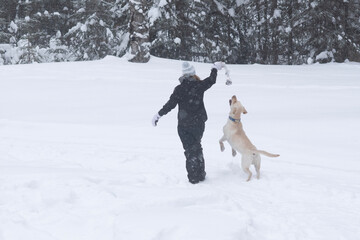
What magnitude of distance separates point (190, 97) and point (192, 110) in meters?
0.19

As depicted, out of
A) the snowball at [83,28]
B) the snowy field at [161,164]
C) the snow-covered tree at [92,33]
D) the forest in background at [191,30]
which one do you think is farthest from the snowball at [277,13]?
the snowball at [83,28]

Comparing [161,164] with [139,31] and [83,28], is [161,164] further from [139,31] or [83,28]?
[83,28]

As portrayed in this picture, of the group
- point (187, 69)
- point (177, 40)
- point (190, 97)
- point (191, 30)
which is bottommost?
point (190, 97)

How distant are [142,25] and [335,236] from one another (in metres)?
12.4

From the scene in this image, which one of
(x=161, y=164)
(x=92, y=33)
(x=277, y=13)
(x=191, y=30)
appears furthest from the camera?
(x=277, y=13)

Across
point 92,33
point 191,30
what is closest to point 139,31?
point 191,30

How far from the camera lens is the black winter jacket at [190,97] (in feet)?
16.3

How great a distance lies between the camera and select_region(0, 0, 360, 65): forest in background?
1741cm

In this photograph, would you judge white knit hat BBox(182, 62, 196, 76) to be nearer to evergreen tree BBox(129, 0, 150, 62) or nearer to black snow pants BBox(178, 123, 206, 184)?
black snow pants BBox(178, 123, 206, 184)

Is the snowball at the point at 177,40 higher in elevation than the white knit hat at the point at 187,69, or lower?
higher

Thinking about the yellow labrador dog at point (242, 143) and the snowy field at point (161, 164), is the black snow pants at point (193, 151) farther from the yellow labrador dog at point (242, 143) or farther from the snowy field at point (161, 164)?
the yellow labrador dog at point (242, 143)

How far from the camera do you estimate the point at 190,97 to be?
5000 mm

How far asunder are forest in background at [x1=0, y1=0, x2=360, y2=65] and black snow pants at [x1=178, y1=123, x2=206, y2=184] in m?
10.2

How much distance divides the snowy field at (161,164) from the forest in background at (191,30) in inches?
214
